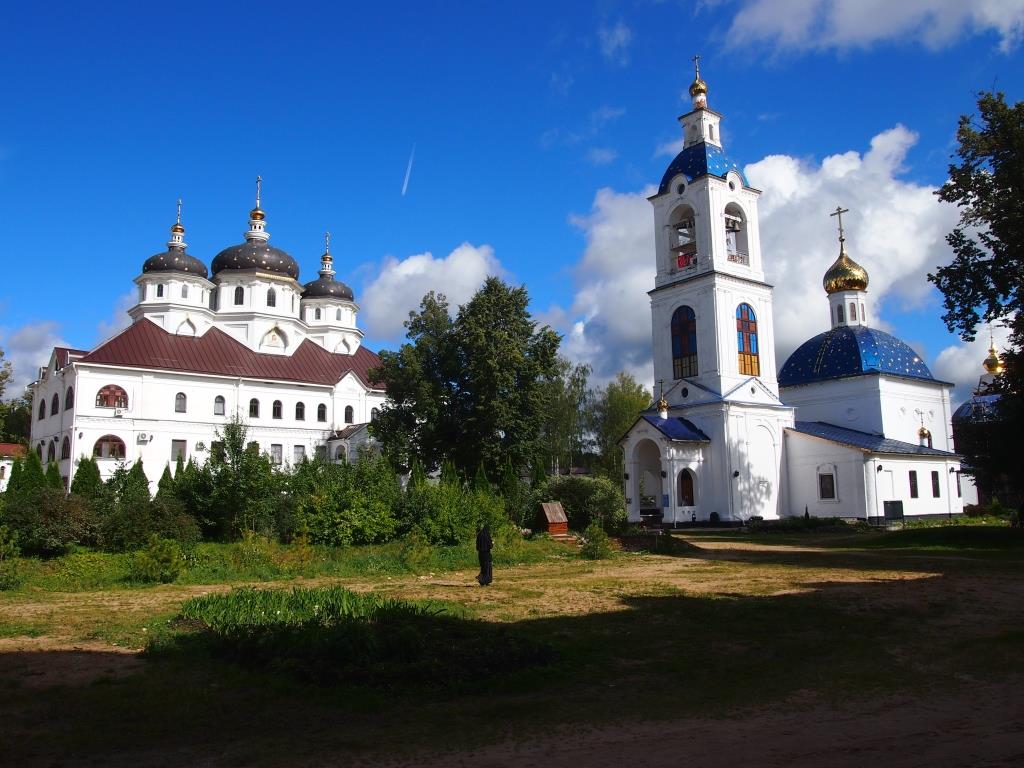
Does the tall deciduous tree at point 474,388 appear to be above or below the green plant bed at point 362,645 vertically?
above

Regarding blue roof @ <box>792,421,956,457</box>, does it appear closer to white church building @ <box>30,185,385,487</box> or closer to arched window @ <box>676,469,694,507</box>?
arched window @ <box>676,469,694,507</box>

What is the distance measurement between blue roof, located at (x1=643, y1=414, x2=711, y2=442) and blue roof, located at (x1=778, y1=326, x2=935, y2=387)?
1124 centimetres

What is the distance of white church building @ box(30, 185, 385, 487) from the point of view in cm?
4188

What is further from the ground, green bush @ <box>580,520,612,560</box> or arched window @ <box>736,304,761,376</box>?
arched window @ <box>736,304,761,376</box>

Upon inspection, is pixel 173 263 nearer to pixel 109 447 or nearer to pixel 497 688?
pixel 109 447

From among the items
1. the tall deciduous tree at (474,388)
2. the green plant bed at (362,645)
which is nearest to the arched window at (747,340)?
the tall deciduous tree at (474,388)

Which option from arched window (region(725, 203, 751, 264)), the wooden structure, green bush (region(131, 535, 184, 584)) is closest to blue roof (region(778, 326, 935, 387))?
arched window (region(725, 203, 751, 264))

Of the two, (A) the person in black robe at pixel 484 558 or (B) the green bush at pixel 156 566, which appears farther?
(B) the green bush at pixel 156 566

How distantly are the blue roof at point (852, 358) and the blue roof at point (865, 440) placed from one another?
308 centimetres

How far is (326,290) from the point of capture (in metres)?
61.5

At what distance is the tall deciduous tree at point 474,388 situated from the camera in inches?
1249

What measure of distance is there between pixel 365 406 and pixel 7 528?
1288 inches

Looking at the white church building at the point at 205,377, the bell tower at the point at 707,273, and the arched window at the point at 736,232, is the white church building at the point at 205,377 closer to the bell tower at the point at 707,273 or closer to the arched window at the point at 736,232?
the bell tower at the point at 707,273

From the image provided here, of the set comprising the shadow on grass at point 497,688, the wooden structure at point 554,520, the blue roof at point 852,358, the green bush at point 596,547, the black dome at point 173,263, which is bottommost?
the shadow on grass at point 497,688
